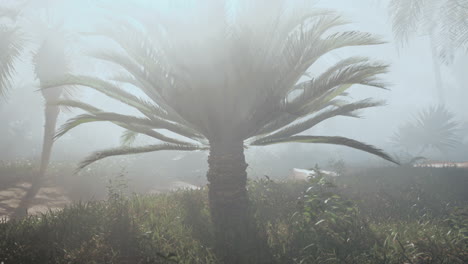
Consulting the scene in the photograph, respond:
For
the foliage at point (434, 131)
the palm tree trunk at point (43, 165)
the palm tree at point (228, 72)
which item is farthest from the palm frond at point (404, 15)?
the foliage at point (434, 131)

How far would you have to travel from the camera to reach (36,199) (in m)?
8.63

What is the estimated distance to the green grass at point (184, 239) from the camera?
4043 mm

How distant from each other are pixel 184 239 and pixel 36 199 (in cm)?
615

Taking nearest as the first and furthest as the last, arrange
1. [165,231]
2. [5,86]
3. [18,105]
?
[165,231] < [5,86] < [18,105]

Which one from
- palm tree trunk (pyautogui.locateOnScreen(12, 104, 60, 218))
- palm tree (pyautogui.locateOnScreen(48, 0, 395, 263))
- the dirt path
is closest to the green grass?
palm tree (pyautogui.locateOnScreen(48, 0, 395, 263))

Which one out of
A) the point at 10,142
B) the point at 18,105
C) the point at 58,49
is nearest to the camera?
the point at 58,49

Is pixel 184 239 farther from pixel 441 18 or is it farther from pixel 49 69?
pixel 441 18

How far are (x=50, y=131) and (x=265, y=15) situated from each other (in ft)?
32.1

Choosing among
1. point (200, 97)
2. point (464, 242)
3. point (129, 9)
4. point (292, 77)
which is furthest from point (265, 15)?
point (464, 242)

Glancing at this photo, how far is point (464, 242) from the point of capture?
5.05 meters

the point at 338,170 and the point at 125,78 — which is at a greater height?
the point at 125,78

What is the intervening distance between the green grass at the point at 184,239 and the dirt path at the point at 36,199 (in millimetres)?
3109

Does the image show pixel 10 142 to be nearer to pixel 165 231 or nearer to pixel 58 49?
pixel 58 49

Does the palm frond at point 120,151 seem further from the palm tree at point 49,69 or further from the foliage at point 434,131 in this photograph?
the foliage at point 434,131
